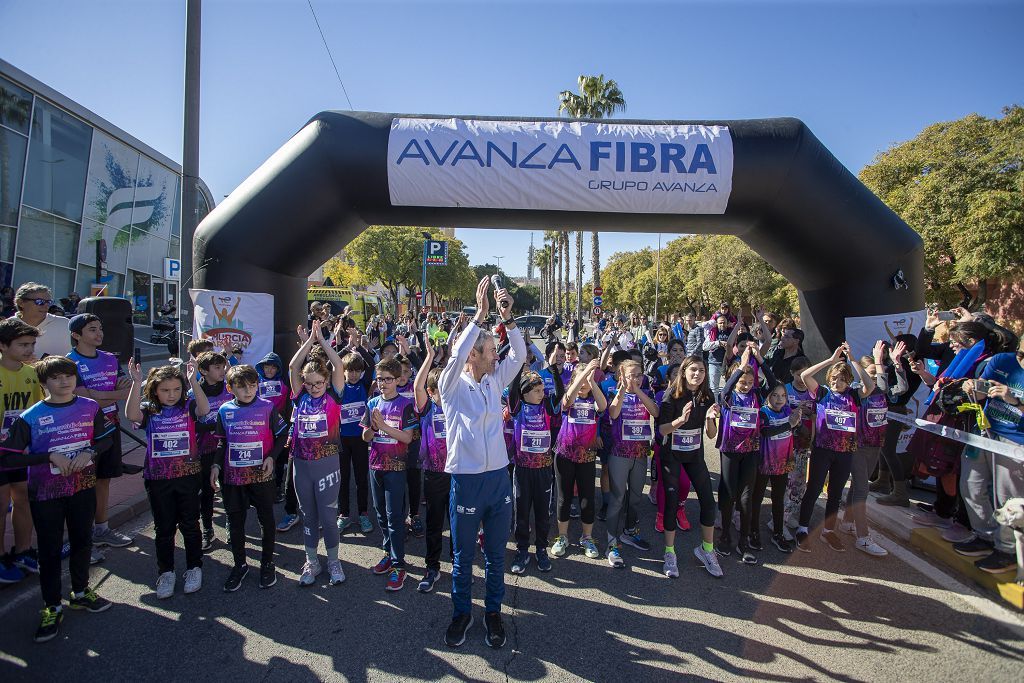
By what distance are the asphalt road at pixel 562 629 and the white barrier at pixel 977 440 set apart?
1.07m

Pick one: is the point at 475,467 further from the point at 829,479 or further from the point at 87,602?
the point at 829,479

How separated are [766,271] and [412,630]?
31.3m

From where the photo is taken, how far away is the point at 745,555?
171 inches

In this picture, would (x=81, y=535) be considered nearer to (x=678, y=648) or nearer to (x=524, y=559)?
(x=524, y=559)

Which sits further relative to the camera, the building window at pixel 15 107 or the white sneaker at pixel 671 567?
the building window at pixel 15 107

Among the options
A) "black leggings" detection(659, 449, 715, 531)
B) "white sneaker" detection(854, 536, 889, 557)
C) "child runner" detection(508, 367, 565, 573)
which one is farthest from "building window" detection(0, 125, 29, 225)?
"white sneaker" detection(854, 536, 889, 557)

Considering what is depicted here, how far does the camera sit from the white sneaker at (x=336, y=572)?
3.93 meters

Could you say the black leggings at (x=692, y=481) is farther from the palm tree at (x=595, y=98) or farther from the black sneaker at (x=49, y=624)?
the palm tree at (x=595, y=98)

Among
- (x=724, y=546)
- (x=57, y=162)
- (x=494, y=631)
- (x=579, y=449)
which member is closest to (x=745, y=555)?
(x=724, y=546)

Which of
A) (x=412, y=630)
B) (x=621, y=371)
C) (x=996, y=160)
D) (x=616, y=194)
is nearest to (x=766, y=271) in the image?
(x=996, y=160)

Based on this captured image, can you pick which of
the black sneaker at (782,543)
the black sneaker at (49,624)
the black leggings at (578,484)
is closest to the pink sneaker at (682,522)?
the black sneaker at (782,543)

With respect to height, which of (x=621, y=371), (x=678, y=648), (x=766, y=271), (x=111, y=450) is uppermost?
(x=766, y=271)

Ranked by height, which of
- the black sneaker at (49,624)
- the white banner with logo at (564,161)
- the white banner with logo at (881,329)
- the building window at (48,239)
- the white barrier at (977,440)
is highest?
the building window at (48,239)

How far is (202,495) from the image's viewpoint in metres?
4.52
